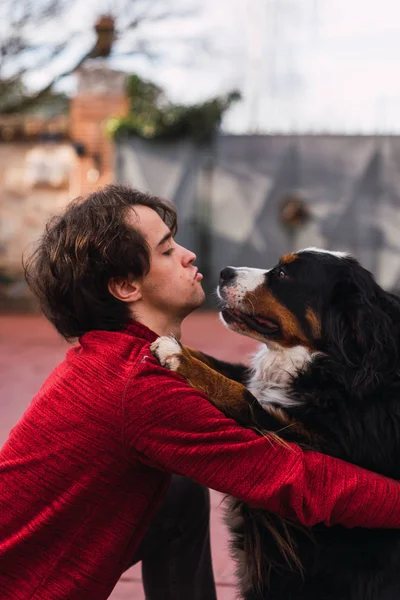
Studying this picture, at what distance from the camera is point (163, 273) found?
7.07ft

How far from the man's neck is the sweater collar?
6cm

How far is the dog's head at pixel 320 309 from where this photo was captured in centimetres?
209

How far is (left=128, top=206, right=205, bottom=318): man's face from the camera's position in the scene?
215cm

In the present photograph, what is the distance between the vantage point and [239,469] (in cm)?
178

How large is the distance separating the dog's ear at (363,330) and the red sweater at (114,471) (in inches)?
12.2

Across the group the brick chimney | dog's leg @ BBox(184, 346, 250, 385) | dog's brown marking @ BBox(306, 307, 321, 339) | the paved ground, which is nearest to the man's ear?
dog's leg @ BBox(184, 346, 250, 385)

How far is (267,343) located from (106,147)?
1084 cm

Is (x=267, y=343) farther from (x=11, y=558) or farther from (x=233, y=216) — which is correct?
(x=233, y=216)

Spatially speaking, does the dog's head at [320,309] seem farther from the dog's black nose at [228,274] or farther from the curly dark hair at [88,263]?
the curly dark hair at [88,263]

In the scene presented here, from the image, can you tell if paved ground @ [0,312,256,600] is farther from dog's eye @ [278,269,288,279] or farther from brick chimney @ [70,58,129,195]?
brick chimney @ [70,58,129,195]

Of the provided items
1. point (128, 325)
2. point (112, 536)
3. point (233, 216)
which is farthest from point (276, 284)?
point (233, 216)

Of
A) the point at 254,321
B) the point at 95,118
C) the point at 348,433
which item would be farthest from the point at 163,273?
the point at 95,118

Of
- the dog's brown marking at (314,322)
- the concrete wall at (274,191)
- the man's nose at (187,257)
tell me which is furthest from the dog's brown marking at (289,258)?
the concrete wall at (274,191)

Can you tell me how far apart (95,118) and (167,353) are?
1161cm
